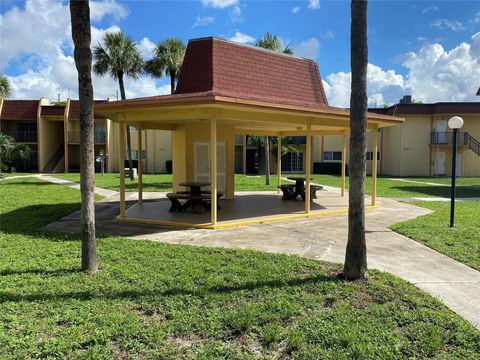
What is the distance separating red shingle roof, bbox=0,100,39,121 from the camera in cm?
3381

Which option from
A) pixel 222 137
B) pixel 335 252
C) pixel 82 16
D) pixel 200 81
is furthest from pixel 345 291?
pixel 222 137

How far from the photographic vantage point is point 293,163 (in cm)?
3578

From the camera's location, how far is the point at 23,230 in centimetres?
861

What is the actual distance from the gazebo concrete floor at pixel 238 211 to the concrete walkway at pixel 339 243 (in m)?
0.45

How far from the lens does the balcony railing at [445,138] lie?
103 ft

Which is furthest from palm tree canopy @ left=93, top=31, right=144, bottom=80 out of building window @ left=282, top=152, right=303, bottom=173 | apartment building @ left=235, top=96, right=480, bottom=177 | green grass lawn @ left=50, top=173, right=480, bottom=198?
building window @ left=282, top=152, right=303, bottom=173

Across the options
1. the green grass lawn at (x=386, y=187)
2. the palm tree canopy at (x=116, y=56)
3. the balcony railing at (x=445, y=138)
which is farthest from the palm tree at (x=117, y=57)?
the balcony railing at (x=445, y=138)

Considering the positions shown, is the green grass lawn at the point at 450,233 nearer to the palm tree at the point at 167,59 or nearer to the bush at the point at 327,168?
the palm tree at the point at 167,59

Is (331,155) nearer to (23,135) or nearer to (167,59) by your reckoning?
(167,59)

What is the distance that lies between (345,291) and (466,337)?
1.40 m

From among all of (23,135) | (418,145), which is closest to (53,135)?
Answer: (23,135)

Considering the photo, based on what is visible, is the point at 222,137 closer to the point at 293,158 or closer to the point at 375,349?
the point at 375,349

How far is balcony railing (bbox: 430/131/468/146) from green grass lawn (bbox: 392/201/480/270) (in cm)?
2198

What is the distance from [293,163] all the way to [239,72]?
25.0m
